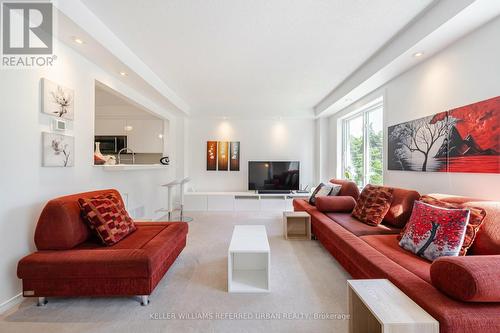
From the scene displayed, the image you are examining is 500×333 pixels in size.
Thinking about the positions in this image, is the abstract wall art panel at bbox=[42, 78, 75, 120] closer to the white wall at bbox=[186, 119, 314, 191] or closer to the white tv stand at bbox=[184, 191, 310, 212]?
the white tv stand at bbox=[184, 191, 310, 212]

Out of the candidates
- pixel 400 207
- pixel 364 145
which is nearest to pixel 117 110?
pixel 364 145

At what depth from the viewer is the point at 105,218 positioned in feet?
7.00

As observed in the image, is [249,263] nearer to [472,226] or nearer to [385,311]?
[385,311]

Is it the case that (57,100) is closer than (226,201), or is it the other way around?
(57,100)

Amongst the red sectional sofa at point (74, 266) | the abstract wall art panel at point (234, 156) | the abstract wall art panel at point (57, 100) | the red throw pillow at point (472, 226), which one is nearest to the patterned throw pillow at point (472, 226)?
the red throw pillow at point (472, 226)

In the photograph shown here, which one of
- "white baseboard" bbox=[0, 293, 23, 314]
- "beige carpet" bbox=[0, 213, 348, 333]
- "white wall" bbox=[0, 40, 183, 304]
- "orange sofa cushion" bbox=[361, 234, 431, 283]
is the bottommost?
"beige carpet" bbox=[0, 213, 348, 333]

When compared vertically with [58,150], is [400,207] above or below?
below

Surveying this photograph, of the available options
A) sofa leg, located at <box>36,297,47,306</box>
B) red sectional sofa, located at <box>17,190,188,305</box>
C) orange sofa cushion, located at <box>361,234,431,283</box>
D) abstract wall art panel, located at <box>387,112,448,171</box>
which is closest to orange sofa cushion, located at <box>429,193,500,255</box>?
orange sofa cushion, located at <box>361,234,431,283</box>

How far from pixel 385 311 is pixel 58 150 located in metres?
3.00

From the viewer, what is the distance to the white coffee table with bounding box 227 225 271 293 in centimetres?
202

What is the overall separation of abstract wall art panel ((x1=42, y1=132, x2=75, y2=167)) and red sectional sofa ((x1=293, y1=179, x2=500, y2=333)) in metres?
2.99

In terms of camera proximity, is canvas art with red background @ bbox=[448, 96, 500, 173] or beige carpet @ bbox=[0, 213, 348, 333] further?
canvas art with red background @ bbox=[448, 96, 500, 173]

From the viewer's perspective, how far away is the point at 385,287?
4.41 feet

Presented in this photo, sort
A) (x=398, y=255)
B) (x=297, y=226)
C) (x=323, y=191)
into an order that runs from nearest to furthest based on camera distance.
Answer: (x=398, y=255) < (x=297, y=226) < (x=323, y=191)
